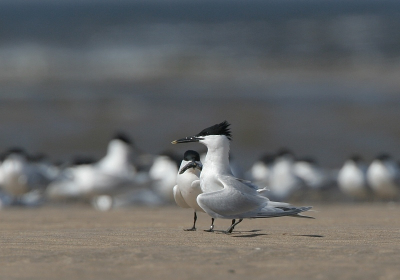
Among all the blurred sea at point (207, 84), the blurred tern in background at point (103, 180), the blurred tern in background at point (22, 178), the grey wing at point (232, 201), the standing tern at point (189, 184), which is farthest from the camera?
the blurred sea at point (207, 84)

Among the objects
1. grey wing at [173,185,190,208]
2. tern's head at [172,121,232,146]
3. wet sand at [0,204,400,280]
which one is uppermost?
tern's head at [172,121,232,146]

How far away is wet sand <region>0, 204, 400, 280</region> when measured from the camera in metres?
3.90

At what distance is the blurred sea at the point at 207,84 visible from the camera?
1695cm

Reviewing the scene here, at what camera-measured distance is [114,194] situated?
11.0m

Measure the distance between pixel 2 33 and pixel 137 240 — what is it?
40.1 metres

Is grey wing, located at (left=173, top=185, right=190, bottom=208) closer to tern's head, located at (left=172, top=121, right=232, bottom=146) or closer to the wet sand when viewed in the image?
the wet sand

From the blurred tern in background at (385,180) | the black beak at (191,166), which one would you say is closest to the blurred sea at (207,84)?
the blurred tern in background at (385,180)

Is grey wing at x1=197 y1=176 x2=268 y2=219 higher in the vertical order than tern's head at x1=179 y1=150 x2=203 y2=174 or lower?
lower

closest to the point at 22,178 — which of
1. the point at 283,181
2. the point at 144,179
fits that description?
the point at 144,179

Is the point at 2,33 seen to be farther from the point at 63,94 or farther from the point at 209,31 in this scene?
the point at 63,94

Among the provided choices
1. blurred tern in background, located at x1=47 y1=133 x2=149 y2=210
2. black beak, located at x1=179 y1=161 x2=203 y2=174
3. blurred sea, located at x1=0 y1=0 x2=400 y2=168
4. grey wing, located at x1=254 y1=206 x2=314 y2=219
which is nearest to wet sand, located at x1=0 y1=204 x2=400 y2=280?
grey wing, located at x1=254 y1=206 x2=314 y2=219

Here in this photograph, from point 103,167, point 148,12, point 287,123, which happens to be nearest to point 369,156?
point 287,123

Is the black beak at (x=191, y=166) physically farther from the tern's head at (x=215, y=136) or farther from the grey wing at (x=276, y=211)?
the grey wing at (x=276, y=211)

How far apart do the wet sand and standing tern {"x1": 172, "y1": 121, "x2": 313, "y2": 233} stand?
17 centimetres
